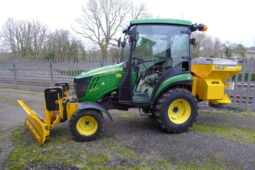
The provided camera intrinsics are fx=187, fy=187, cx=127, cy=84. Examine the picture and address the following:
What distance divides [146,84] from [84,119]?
1539 millimetres

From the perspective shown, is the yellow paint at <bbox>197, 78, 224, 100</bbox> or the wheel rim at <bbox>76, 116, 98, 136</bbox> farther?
the yellow paint at <bbox>197, 78, 224, 100</bbox>

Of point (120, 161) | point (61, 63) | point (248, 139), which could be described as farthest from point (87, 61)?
point (248, 139)

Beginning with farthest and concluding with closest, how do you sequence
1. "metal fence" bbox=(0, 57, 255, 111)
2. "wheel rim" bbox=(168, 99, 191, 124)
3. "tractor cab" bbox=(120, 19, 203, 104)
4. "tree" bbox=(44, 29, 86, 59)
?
"tree" bbox=(44, 29, 86, 59) → "metal fence" bbox=(0, 57, 255, 111) → "wheel rim" bbox=(168, 99, 191, 124) → "tractor cab" bbox=(120, 19, 203, 104)

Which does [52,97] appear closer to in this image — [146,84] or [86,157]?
[86,157]

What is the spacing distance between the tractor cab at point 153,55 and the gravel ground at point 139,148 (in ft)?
2.87

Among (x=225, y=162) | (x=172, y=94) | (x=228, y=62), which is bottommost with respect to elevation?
(x=225, y=162)

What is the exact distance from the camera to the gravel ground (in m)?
2.99

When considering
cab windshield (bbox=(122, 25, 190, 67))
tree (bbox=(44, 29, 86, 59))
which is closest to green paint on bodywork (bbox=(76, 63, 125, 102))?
cab windshield (bbox=(122, 25, 190, 67))

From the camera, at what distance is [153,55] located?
4023 millimetres

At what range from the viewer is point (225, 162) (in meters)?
3.02

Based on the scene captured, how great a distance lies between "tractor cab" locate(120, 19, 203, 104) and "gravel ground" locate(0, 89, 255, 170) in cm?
87

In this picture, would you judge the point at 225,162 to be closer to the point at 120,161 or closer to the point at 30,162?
the point at 120,161

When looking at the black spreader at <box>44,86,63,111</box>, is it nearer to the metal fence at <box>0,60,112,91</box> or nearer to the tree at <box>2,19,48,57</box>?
the metal fence at <box>0,60,112,91</box>

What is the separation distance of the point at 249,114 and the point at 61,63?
812 centimetres
